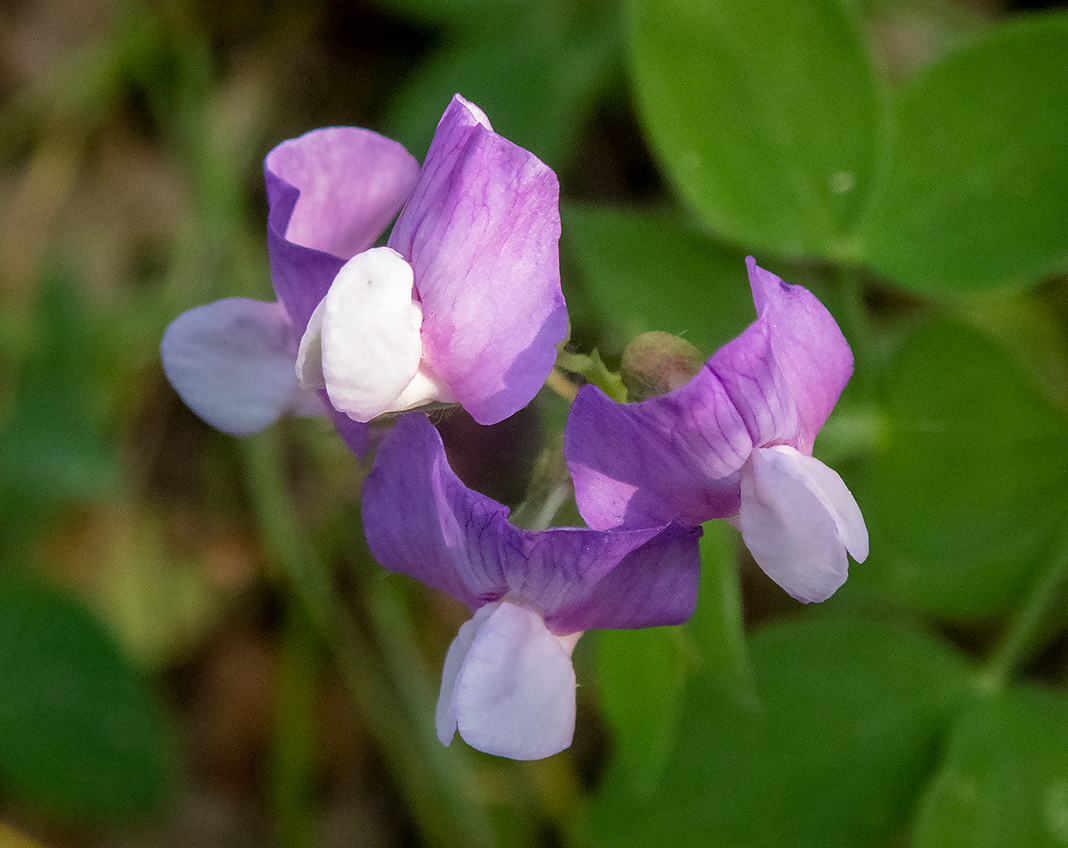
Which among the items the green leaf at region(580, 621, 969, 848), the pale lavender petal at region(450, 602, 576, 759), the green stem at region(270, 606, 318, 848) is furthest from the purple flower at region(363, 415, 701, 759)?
the green stem at region(270, 606, 318, 848)

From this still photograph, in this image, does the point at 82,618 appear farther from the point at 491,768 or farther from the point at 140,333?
the point at 491,768

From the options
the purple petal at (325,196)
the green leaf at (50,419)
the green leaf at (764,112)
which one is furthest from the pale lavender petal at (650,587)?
→ the green leaf at (50,419)

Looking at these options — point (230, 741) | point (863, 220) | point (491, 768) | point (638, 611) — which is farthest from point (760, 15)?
point (230, 741)

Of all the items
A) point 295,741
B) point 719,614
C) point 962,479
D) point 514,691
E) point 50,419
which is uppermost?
point 514,691

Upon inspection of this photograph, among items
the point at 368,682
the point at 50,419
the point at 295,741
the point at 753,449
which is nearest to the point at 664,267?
the point at 753,449

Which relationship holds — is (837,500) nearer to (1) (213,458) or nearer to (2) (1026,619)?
(2) (1026,619)

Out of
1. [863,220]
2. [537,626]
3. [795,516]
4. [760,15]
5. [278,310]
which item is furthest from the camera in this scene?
[863,220]
